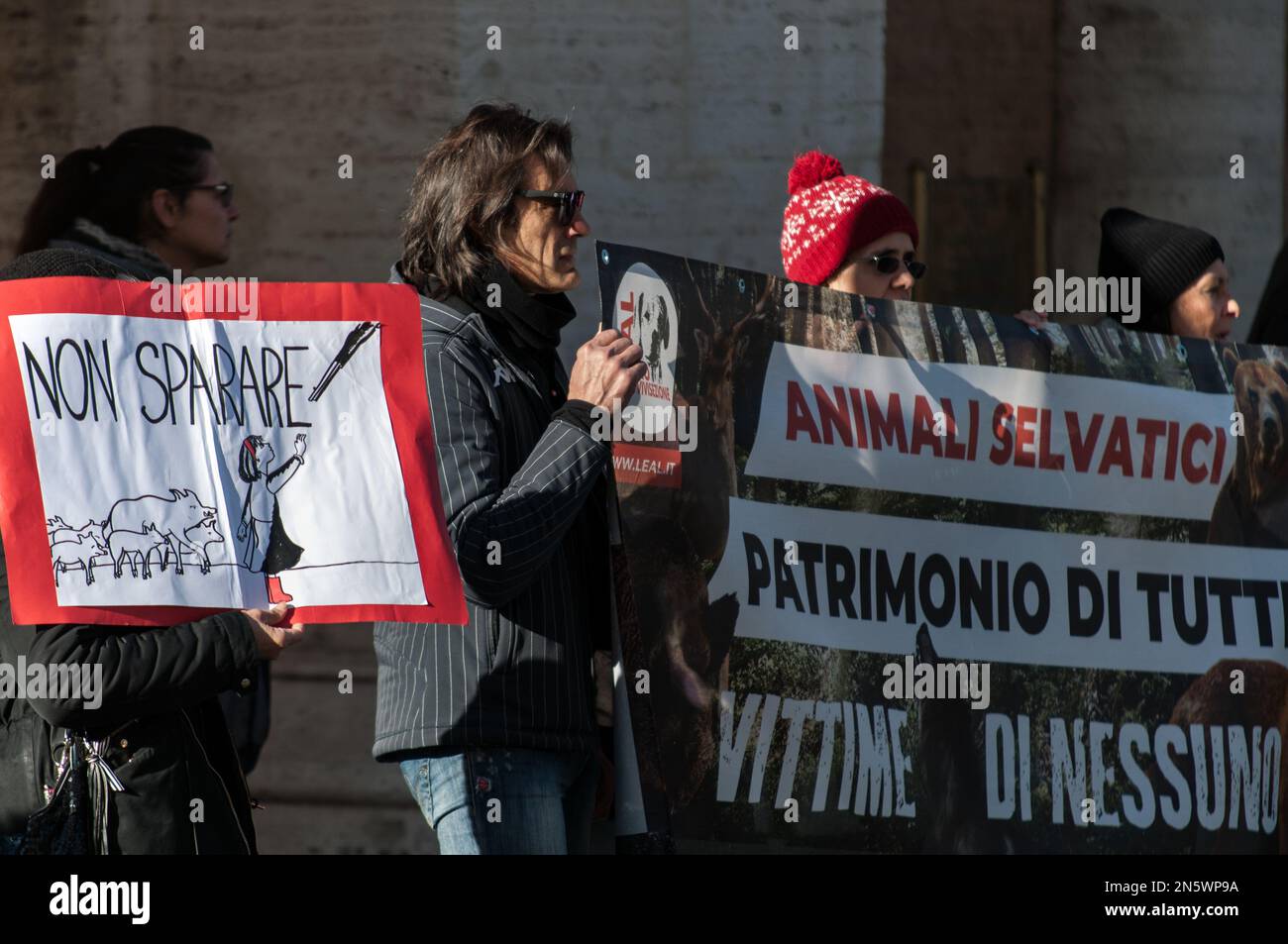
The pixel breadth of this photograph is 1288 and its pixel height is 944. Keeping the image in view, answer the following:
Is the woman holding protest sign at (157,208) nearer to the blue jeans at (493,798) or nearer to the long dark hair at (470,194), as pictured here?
the long dark hair at (470,194)

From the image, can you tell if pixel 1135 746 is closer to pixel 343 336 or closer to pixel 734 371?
pixel 734 371

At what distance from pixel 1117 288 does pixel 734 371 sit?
155 cm

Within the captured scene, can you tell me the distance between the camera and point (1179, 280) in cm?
480

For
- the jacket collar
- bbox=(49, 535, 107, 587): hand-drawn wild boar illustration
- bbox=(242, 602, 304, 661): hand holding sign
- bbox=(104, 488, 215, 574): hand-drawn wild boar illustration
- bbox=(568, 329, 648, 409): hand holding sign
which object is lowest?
bbox=(242, 602, 304, 661): hand holding sign

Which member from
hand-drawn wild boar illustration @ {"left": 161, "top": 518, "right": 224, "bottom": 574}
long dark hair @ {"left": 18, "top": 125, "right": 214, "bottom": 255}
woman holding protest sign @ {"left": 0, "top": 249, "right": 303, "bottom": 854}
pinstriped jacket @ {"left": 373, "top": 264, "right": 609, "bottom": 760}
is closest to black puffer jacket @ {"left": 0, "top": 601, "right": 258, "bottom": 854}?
woman holding protest sign @ {"left": 0, "top": 249, "right": 303, "bottom": 854}

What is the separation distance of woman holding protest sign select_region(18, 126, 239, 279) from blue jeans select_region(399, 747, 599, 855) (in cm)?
218

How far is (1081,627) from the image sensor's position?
4129 millimetres

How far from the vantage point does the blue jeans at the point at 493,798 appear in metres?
3.14

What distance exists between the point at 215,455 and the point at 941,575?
1635mm

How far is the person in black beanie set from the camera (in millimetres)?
4797

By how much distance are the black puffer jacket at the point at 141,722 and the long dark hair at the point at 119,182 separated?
7.34 feet

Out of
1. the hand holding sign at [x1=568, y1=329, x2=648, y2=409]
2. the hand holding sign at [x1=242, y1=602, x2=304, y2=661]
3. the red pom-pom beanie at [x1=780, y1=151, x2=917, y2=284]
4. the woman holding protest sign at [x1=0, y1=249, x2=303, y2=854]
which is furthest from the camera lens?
the red pom-pom beanie at [x1=780, y1=151, x2=917, y2=284]

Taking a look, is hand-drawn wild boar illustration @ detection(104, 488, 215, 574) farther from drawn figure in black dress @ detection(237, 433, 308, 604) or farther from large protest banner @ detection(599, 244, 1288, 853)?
large protest banner @ detection(599, 244, 1288, 853)

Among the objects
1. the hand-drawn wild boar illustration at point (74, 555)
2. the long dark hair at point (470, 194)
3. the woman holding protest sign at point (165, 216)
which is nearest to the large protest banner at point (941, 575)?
the long dark hair at point (470, 194)
